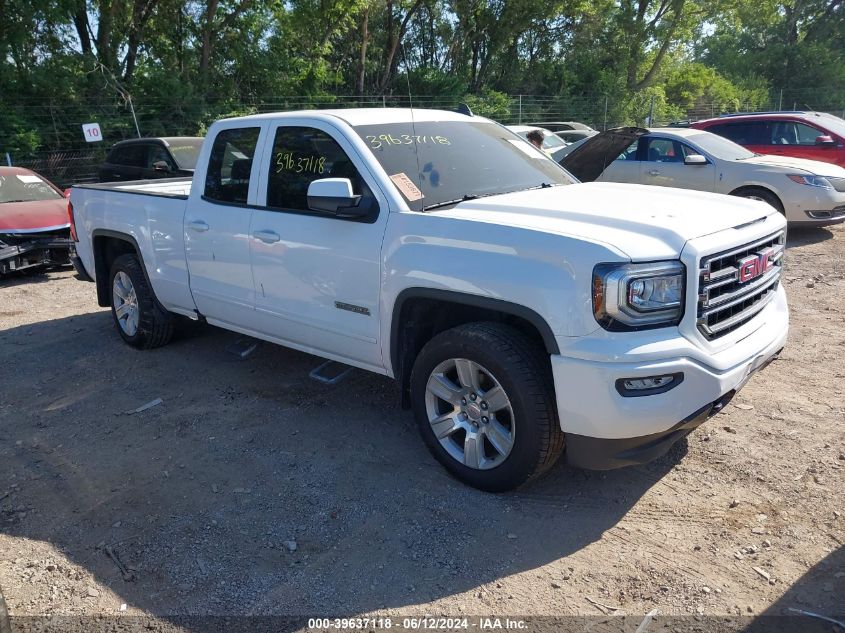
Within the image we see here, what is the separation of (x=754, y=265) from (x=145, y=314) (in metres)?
4.79

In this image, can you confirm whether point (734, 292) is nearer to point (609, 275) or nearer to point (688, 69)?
point (609, 275)

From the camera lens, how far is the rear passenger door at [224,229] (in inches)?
189

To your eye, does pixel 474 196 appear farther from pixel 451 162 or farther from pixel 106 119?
pixel 106 119

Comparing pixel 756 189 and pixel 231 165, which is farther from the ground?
pixel 231 165

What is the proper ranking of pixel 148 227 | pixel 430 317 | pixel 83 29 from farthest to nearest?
1. pixel 83 29
2. pixel 148 227
3. pixel 430 317

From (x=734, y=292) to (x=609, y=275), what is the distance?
84 cm

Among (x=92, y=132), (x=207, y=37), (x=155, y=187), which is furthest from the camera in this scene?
(x=207, y=37)

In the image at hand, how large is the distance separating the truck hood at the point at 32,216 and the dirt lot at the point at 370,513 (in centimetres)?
495

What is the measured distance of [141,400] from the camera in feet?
16.9

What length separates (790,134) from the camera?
40.3 feet

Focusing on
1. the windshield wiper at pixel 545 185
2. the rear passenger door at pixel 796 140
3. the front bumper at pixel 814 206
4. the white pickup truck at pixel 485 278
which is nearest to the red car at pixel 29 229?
the white pickup truck at pixel 485 278

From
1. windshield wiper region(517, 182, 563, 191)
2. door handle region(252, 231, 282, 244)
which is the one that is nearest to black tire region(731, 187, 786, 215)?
windshield wiper region(517, 182, 563, 191)

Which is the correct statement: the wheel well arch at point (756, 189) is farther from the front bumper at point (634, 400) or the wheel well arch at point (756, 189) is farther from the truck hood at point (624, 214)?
the front bumper at point (634, 400)

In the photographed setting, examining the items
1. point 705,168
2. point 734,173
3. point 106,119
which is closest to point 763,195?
point 734,173
